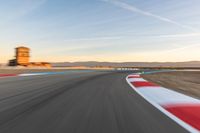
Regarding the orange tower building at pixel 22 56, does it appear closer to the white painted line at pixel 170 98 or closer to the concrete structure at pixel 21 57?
the concrete structure at pixel 21 57

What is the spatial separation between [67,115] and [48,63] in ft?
276

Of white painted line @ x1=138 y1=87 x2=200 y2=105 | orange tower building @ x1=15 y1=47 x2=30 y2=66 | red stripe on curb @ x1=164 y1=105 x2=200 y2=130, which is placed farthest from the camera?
Result: orange tower building @ x1=15 y1=47 x2=30 y2=66

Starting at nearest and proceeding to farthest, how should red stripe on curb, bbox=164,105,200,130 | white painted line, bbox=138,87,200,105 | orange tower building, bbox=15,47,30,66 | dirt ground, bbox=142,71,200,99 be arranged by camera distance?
red stripe on curb, bbox=164,105,200,130, white painted line, bbox=138,87,200,105, dirt ground, bbox=142,71,200,99, orange tower building, bbox=15,47,30,66

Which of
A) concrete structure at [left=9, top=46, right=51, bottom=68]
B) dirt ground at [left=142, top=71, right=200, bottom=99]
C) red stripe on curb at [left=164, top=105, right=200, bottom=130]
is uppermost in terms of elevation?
concrete structure at [left=9, top=46, right=51, bottom=68]

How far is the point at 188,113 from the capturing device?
7.16 metres

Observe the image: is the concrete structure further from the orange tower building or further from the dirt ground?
the dirt ground

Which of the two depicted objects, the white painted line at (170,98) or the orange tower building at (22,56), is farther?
the orange tower building at (22,56)

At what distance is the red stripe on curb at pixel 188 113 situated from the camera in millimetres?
5992

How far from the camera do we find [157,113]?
23.3ft

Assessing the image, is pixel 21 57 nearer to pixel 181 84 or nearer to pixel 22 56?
pixel 22 56

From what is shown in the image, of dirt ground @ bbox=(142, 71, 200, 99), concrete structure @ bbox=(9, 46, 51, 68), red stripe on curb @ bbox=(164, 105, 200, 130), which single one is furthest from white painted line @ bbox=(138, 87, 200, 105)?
concrete structure @ bbox=(9, 46, 51, 68)

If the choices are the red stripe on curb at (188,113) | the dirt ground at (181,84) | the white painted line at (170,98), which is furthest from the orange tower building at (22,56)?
the red stripe on curb at (188,113)

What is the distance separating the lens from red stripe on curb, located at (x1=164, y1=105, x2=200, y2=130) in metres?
5.99

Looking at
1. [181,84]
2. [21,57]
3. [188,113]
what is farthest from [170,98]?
[21,57]
